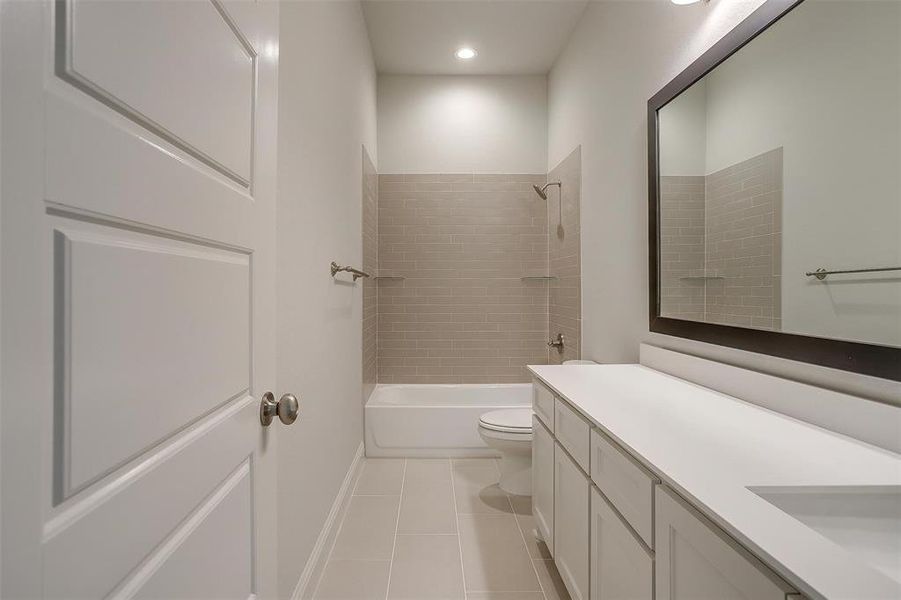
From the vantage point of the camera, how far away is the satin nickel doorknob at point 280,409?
87 cm

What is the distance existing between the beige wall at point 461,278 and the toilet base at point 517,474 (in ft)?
4.08

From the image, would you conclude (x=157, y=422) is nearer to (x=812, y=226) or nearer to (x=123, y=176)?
(x=123, y=176)

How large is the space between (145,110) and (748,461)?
3.77ft

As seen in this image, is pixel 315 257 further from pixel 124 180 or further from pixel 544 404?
pixel 124 180

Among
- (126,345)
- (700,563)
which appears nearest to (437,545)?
(700,563)

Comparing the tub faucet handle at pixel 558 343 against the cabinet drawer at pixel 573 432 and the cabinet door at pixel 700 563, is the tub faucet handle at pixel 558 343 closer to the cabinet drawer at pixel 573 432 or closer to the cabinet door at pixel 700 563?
the cabinet drawer at pixel 573 432

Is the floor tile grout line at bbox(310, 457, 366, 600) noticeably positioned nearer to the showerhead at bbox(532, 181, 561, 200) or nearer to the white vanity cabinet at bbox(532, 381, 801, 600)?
the white vanity cabinet at bbox(532, 381, 801, 600)

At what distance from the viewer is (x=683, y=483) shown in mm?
802

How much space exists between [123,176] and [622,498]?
44.8 inches

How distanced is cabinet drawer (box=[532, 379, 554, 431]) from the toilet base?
0.67m

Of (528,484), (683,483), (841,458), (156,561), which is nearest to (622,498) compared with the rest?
(683,483)

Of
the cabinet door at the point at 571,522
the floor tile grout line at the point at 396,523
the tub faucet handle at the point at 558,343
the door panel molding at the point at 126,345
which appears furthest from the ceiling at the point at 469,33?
the floor tile grout line at the point at 396,523

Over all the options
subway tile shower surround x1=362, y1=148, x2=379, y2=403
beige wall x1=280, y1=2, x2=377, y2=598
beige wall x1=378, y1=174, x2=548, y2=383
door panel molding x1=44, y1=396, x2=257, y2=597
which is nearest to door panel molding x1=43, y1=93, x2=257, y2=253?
door panel molding x1=44, y1=396, x2=257, y2=597

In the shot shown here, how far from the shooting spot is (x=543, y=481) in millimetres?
1864
